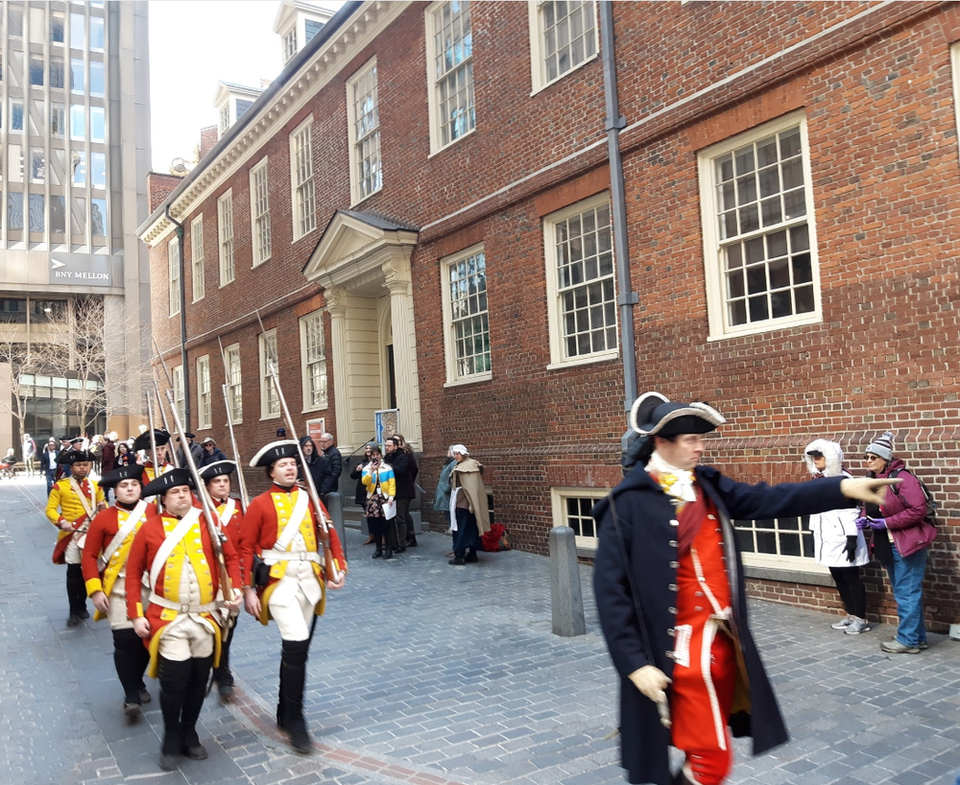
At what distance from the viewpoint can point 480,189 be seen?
525 inches

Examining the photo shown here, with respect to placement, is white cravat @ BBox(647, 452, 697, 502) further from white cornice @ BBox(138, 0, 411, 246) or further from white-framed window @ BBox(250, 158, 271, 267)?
white-framed window @ BBox(250, 158, 271, 267)

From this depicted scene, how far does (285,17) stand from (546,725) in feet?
75.8

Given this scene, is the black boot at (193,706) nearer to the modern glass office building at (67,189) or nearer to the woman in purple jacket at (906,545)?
the woman in purple jacket at (906,545)

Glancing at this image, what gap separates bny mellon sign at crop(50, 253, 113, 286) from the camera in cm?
5012

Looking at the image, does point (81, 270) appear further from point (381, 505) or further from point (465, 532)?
point (465, 532)

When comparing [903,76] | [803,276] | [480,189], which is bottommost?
[803,276]

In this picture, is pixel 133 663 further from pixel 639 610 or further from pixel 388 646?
pixel 639 610

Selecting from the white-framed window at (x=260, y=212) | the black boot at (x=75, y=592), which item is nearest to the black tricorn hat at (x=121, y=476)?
the black boot at (x=75, y=592)

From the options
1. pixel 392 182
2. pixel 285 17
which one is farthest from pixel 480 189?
pixel 285 17

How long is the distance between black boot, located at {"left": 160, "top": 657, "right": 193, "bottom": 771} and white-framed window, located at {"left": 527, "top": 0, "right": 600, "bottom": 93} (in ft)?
30.4

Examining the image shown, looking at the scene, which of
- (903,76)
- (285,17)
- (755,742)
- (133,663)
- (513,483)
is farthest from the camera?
(285,17)

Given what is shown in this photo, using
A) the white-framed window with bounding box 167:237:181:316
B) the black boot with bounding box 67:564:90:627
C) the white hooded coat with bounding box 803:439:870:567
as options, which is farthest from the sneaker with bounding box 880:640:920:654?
the white-framed window with bounding box 167:237:181:316

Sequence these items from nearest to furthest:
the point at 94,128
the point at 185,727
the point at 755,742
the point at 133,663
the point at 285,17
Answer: the point at 755,742 < the point at 185,727 < the point at 133,663 < the point at 285,17 < the point at 94,128

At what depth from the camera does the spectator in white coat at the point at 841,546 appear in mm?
7355
